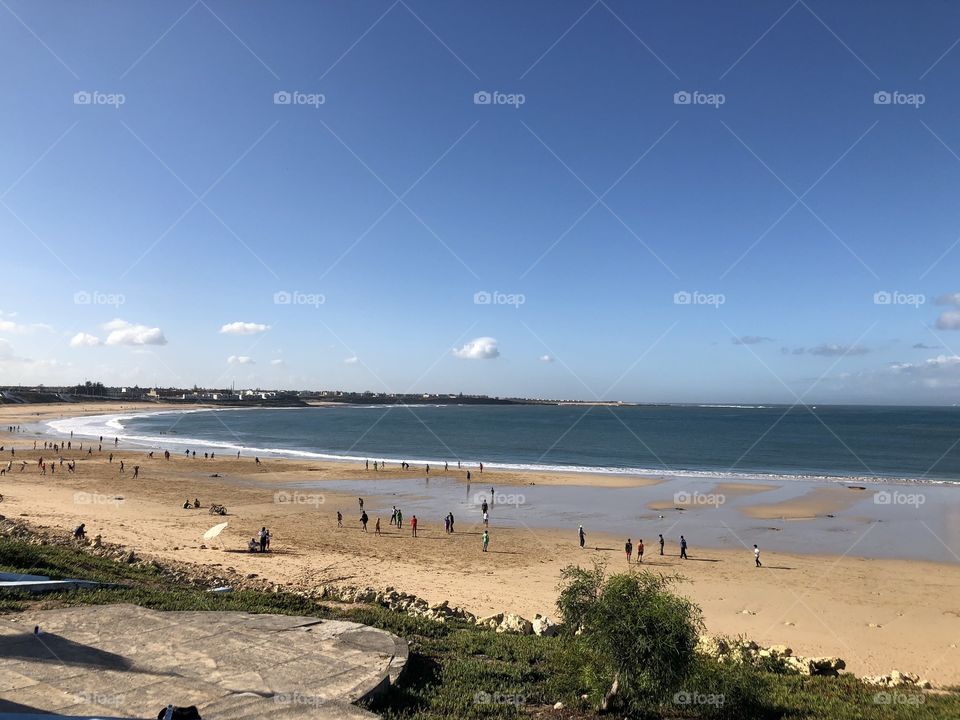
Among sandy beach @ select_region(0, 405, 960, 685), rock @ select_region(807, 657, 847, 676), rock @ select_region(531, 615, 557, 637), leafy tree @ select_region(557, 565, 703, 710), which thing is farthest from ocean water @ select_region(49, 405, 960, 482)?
leafy tree @ select_region(557, 565, 703, 710)

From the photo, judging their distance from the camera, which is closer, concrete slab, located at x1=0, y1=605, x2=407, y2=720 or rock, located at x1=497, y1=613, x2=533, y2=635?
concrete slab, located at x1=0, y1=605, x2=407, y2=720

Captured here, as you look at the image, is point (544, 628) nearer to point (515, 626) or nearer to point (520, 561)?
point (515, 626)

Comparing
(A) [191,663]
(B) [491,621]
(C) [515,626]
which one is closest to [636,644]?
(C) [515,626]

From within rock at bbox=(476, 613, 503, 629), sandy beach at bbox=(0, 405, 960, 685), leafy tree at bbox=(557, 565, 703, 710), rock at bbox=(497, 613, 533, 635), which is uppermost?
leafy tree at bbox=(557, 565, 703, 710)

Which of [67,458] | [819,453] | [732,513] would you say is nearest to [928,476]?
[819,453]

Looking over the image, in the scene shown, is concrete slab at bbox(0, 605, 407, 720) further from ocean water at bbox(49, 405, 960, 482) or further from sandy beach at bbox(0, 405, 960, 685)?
ocean water at bbox(49, 405, 960, 482)

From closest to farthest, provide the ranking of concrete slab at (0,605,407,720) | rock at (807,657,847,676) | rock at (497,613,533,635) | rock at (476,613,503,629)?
1. concrete slab at (0,605,407,720)
2. rock at (807,657,847,676)
3. rock at (497,613,533,635)
4. rock at (476,613,503,629)

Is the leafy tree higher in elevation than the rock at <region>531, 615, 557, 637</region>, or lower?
higher

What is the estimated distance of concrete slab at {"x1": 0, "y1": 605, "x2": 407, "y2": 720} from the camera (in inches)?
292

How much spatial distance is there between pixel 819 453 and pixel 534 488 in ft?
145

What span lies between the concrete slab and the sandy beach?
308 inches

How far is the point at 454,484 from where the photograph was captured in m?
44.2

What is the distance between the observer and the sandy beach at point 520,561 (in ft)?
54.7

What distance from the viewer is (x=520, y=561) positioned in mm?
23188
